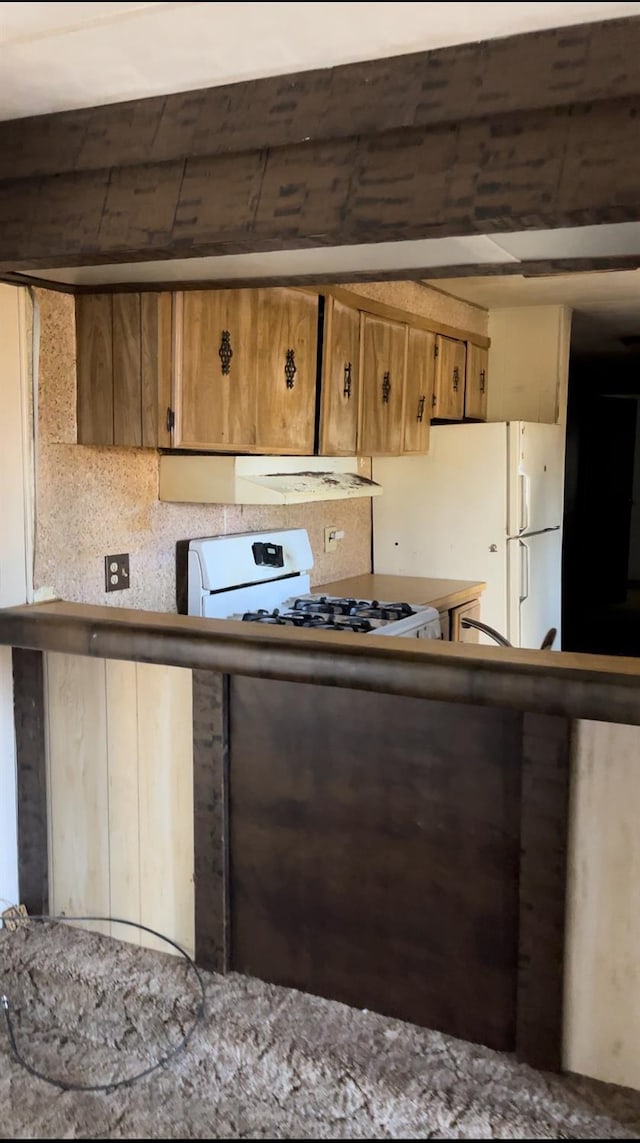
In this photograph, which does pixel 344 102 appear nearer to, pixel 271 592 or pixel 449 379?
pixel 271 592

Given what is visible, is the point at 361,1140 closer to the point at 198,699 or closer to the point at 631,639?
the point at 198,699

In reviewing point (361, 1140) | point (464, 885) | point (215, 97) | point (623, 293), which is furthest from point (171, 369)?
point (623, 293)

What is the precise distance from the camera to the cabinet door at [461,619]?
3750 millimetres

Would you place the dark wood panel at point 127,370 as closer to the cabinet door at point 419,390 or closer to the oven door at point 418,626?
the oven door at point 418,626

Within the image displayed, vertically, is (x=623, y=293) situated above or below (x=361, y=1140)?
above

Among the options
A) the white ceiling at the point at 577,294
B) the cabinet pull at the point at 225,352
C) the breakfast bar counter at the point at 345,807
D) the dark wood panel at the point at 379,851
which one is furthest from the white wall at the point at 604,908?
the white ceiling at the point at 577,294

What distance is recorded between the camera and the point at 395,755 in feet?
5.41

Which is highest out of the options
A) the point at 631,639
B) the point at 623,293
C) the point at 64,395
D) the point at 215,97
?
the point at 623,293

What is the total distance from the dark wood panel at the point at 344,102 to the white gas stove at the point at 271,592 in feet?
4.65

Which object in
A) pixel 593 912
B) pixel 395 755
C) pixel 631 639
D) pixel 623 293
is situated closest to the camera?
pixel 593 912

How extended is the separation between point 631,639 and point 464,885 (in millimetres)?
5859

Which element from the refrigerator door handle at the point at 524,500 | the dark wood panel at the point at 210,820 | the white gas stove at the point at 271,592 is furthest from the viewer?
the refrigerator door handle at the point at 524,500

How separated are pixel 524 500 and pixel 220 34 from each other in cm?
315

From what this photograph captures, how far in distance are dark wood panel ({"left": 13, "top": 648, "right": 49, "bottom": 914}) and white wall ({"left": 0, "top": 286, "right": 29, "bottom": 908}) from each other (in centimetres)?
2
